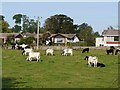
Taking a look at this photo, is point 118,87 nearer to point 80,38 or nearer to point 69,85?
point 69,85

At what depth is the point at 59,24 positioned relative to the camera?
395 feet

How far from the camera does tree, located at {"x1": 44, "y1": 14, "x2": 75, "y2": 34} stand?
11831 centimetres

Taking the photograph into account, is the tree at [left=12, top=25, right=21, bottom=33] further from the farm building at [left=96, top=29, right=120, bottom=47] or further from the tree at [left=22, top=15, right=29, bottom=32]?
the farm building at [left=96, top=29, right=120, bottom=47]

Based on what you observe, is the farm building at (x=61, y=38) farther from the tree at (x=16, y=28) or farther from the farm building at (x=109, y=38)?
the tree at (x=16, y=28)

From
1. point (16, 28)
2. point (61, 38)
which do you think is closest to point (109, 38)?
point (61, 38)

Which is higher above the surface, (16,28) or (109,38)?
(16,28)

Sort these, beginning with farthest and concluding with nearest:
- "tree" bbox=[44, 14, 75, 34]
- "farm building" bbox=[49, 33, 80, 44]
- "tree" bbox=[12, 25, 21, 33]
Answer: "tree" bbox=[12, 25, 21, 33] → "tree" bbox=[44, 14, 75, 34] → "farm building" bbox=[49, 33, 80, 44]

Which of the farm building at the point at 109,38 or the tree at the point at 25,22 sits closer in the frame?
the farm building at the point at 109,38

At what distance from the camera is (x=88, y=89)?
14.2 m

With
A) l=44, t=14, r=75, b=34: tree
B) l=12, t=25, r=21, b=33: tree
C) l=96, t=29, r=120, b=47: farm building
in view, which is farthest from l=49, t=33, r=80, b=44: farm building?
l=12, t=25, r=21, b=33: tree

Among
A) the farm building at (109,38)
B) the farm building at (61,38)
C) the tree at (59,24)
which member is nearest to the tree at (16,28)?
the tree at (59,24)

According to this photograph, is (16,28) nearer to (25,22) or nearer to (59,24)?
(25,22)

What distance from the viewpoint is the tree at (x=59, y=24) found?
4658 inches

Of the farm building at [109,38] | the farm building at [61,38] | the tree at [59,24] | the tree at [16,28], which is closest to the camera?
the farm building at [109,38]
